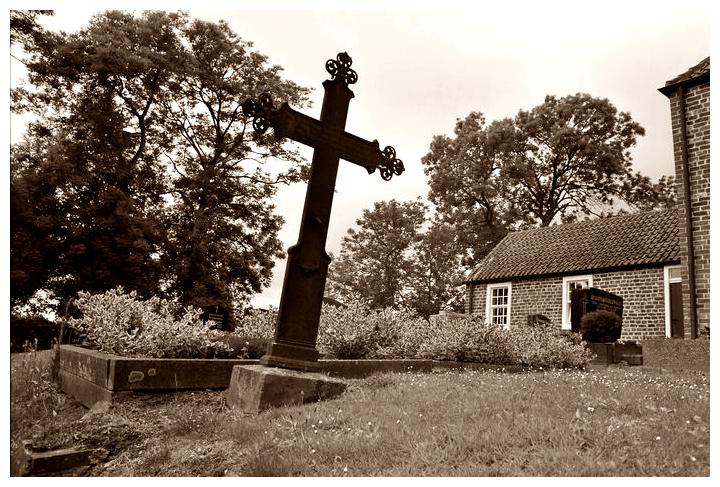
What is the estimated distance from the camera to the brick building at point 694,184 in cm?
1123

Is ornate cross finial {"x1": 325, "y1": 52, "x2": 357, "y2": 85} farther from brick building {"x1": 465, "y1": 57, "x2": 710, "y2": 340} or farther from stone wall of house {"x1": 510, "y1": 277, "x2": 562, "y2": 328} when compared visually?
stone wall of house {"x1": 510, "y1": 277, "x2": 562, "y2": 328}

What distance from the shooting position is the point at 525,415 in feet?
13.7

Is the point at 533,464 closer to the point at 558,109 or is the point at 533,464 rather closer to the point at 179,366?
the point at 179,366

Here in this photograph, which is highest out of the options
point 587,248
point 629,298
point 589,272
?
point 587,248

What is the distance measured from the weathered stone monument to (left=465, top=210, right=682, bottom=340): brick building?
13921 mm

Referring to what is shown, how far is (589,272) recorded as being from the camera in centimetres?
1956

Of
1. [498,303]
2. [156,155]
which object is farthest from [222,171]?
[498,303]

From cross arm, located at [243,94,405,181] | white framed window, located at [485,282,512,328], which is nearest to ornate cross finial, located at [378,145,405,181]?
cross arm, located at [243,94,405,181]

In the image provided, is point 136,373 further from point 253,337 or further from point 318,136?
point 253,337

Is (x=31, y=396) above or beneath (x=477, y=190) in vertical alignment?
beneath

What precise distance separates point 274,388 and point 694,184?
10.8 meters

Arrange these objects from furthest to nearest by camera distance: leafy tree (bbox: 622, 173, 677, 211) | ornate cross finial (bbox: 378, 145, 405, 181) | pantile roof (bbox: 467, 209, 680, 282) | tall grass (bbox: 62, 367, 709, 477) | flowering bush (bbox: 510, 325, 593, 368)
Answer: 1. leafy tree (bbox: 622, 173, 677, 211)
2. pantile roof (bbox: 467, 209, 680, 282)
3. flowering bush (bbox: 510, 325, 593, 368)
4. ornate cross finial (bbox: 378, 145, 405, 181)
5. tall grass (bbox: 62, 367, 709, 477)

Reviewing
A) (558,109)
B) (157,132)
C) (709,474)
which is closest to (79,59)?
(157,132)

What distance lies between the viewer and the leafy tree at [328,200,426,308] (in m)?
35.3
